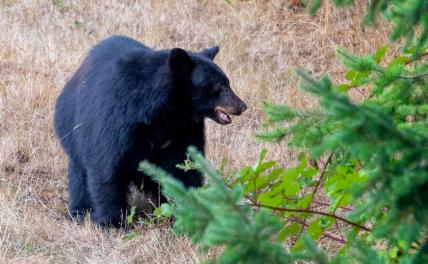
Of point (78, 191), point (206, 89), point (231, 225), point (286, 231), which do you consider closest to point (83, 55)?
point (78, 191)

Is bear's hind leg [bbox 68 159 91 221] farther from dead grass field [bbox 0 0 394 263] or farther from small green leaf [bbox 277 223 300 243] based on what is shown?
small green leaf [bbox 277 223 300 243]

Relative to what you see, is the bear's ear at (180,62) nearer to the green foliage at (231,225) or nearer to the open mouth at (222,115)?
→ the open mouth at (222,115)

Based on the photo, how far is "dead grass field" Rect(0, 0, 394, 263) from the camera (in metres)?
5.04

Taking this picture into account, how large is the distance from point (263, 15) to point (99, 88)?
4.78m

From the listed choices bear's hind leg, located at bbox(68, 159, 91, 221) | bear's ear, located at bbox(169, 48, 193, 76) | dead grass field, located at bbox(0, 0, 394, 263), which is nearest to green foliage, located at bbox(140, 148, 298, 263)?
dead grass field, located at bbox(0, 0, 394, 263)

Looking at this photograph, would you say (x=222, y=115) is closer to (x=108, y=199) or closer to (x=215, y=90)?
(x=215, y=90)

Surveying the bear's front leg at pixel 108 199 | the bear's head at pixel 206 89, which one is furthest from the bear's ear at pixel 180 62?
the bear's front leg at pixel 108 199

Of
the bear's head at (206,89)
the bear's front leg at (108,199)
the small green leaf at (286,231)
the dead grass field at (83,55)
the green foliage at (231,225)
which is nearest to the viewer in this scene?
the green foliage at (231,225)

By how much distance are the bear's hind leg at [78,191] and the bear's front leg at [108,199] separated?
10.5 inches

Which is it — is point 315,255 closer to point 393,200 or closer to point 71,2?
point 393,200

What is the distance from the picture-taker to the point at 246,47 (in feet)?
30.4

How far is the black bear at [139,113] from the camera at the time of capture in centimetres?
543

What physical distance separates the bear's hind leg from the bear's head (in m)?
1.09

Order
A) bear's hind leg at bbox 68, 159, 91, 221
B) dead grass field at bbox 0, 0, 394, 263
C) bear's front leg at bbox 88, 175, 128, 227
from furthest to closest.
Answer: bear's hind leg at bbox 68, 159, 91, 221 < bear's front leg at bbox 88, 175, 128, 227 < dead grass field at bbox 0, 0, 394, 263
